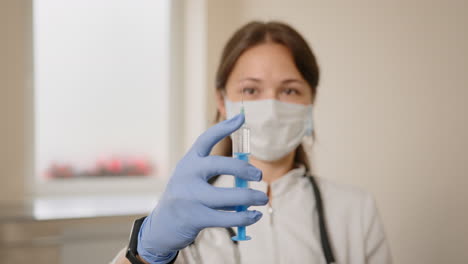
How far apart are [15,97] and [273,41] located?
1564 mm

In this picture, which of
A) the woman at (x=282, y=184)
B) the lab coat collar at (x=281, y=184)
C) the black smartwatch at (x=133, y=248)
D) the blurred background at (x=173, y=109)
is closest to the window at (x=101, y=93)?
the blurred background at (x=173, y=109)

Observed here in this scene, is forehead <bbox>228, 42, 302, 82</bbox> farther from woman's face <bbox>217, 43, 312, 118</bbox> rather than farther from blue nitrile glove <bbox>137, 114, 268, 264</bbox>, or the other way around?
blue nitrile glove <bbox>137, 114, 268, 264</bbox>

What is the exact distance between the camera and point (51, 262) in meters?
2.03

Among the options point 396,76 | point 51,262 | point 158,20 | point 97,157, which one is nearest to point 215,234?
point 396,76

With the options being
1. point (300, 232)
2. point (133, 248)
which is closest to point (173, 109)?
point (300, 232)

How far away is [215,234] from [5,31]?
5.50 feet

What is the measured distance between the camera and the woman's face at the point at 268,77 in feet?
3.43

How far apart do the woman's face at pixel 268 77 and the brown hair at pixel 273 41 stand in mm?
13

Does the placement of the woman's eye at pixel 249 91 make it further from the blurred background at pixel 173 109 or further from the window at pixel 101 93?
the window at pixel 101 93

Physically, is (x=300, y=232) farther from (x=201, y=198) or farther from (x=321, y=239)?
(x=201, y=198)

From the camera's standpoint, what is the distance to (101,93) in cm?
233

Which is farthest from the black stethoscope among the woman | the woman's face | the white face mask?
the woman's face

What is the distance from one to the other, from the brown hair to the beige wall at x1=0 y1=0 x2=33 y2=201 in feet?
4.66

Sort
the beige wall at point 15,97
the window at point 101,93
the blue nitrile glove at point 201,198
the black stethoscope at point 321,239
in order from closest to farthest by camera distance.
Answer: the blue nitrile glove at point 201,198, the black stethoscope at point 321,239, the beige wall at point 15,97, the window at point 101,93
